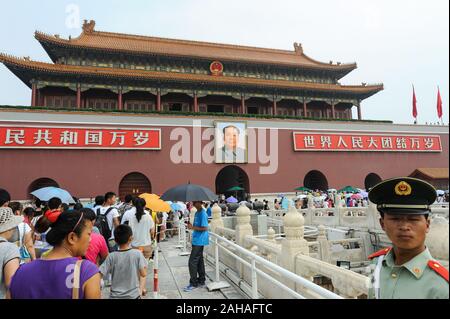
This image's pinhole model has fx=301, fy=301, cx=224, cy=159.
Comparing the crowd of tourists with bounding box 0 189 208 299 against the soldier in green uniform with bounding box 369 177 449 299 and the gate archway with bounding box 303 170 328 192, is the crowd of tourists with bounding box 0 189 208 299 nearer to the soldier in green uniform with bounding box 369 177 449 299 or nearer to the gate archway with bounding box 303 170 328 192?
the soldier in green uniform with bounding box 369 177 449 299

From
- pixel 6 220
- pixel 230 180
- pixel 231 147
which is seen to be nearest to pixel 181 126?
pixel 231 147

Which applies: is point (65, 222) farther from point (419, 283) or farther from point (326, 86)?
point (326, 86)

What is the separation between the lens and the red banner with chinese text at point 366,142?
19.8 metres

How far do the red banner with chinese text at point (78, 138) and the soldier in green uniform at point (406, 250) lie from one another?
1633cm

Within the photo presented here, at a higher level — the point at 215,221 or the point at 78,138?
the point at 78,138

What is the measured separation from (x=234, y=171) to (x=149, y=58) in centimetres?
998

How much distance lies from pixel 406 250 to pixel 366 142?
21519 millimetres

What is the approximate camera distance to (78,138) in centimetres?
1588

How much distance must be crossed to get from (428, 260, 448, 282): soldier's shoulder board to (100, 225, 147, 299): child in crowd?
2.52 m

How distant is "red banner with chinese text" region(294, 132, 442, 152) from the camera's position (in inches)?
780

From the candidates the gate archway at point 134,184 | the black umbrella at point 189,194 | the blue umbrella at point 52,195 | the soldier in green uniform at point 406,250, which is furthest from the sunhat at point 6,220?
the gate archway at point 134,184

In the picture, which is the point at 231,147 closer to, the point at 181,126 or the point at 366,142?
the point at 181,126

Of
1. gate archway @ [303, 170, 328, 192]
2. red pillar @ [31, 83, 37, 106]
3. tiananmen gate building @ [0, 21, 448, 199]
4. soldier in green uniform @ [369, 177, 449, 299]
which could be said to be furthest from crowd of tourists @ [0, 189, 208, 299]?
gate archway @ [303, 170, 328, 192]

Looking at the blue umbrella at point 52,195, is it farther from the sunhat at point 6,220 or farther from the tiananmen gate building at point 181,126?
the tiananmen gate building at point 181,126
